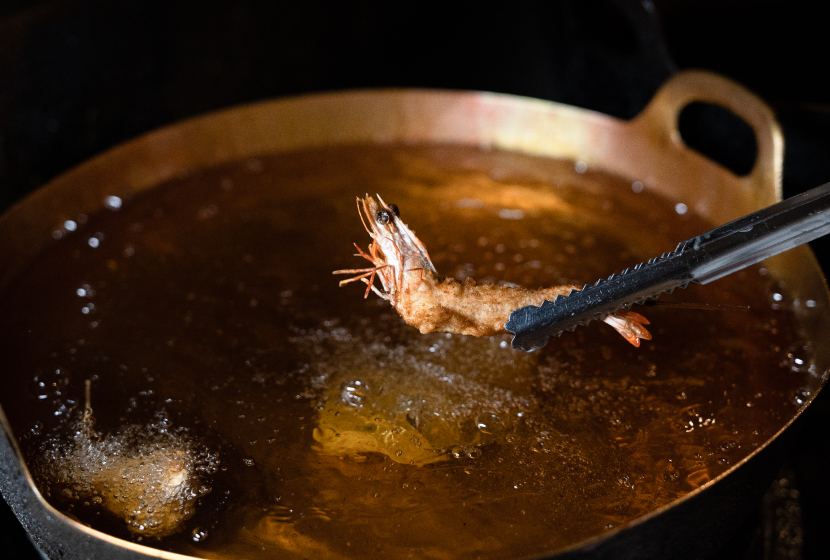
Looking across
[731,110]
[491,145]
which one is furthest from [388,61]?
[731,110]

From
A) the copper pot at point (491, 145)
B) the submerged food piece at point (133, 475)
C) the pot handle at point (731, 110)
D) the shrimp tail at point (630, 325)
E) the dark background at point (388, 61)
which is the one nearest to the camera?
the submerged food piece at point (133, 475)

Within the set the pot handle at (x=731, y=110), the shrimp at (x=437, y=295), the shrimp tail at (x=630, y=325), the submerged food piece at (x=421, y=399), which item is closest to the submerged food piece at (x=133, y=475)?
the submerged food piece at (x=421, y=399)

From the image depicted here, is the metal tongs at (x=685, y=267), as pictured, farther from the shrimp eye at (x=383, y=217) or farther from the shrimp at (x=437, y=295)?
the shrimp eye at (x=383, y=217)

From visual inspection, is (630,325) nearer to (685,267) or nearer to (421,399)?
(685,267)

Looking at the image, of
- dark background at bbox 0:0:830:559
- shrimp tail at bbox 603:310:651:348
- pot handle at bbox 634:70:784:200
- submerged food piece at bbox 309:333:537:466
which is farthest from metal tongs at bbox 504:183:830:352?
dark background at bbox 0:0:830:559

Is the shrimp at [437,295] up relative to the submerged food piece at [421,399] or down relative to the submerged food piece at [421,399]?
up

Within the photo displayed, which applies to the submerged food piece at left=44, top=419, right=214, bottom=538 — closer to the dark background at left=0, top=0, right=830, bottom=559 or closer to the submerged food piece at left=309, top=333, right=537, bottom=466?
the submerged food piece at left=309, top=333, right=537, bottom=466

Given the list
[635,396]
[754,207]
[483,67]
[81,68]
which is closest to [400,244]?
[635,396]

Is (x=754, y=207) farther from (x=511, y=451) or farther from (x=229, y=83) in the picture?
(x=229, y=83)
